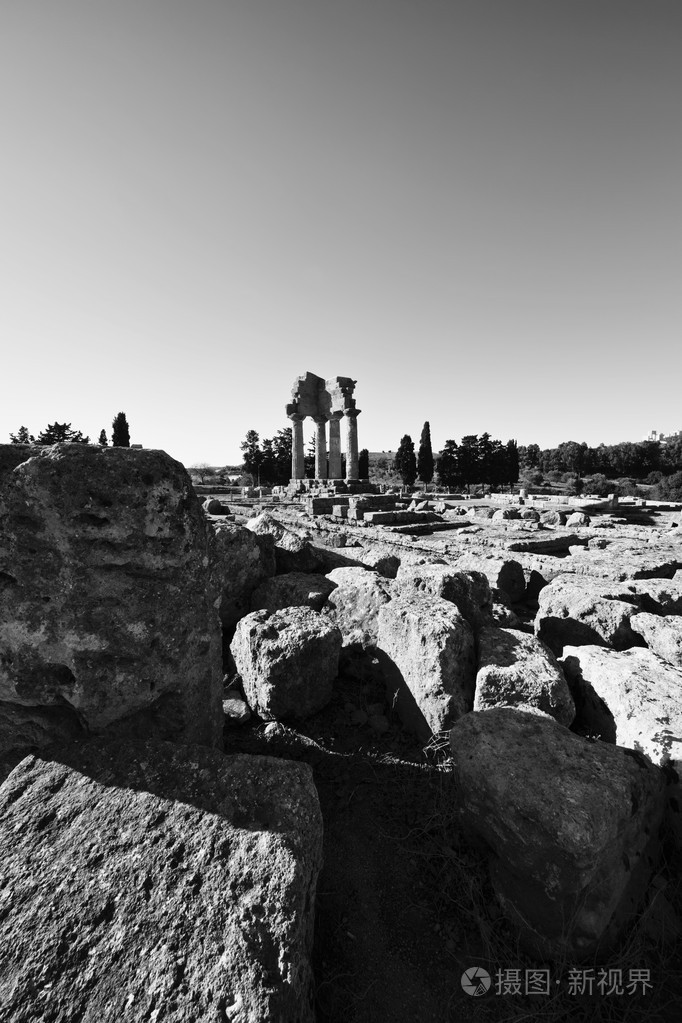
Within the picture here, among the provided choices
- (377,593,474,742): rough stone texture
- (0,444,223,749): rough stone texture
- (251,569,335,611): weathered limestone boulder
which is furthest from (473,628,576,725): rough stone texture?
(0,444,223,749): rough stone texture

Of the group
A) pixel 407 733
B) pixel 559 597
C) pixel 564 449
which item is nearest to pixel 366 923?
pixel 407 733

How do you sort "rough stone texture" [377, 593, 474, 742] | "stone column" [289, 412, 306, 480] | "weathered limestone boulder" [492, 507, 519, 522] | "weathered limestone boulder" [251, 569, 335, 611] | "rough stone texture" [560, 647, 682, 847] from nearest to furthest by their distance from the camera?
"rough stone texture" [560, 647, 682, 847], "rough stone texture" [377, 593, 474, 742], "weathered limestone boulder" [251, 569, 335, 611], "weathered limestone boulder" [492, 507, 519, 522], "stone column" [289, 412, 306, 480]

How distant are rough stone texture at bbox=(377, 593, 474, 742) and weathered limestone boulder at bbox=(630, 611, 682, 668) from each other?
165 cm

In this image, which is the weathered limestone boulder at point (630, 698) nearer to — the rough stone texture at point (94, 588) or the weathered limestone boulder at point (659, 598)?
the weathered limestone boulder at point (659, 598)

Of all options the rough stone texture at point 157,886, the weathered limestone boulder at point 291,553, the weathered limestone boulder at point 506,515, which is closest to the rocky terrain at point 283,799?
the rough stone texture at point 157,886

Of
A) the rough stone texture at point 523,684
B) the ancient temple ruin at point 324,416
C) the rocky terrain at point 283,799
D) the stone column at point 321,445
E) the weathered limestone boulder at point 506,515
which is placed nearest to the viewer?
the rocky terrain at point 283,799

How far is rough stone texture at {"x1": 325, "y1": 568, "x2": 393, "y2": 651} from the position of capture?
166 inches

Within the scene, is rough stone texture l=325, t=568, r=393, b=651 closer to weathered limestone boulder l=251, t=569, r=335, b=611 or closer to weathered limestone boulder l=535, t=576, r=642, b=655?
weathered limestone boulder l=251, t=569, r=335, b=611

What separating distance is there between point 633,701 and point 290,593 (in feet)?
10.4

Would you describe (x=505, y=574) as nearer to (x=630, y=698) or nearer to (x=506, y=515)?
(x=630, y=698)

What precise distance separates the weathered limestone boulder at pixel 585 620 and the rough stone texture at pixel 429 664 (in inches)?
57.1

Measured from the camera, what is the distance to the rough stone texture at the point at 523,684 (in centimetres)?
303

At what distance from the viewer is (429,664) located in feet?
10.7

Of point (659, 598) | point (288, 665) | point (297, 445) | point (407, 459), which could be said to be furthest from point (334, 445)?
point (288, 665)
